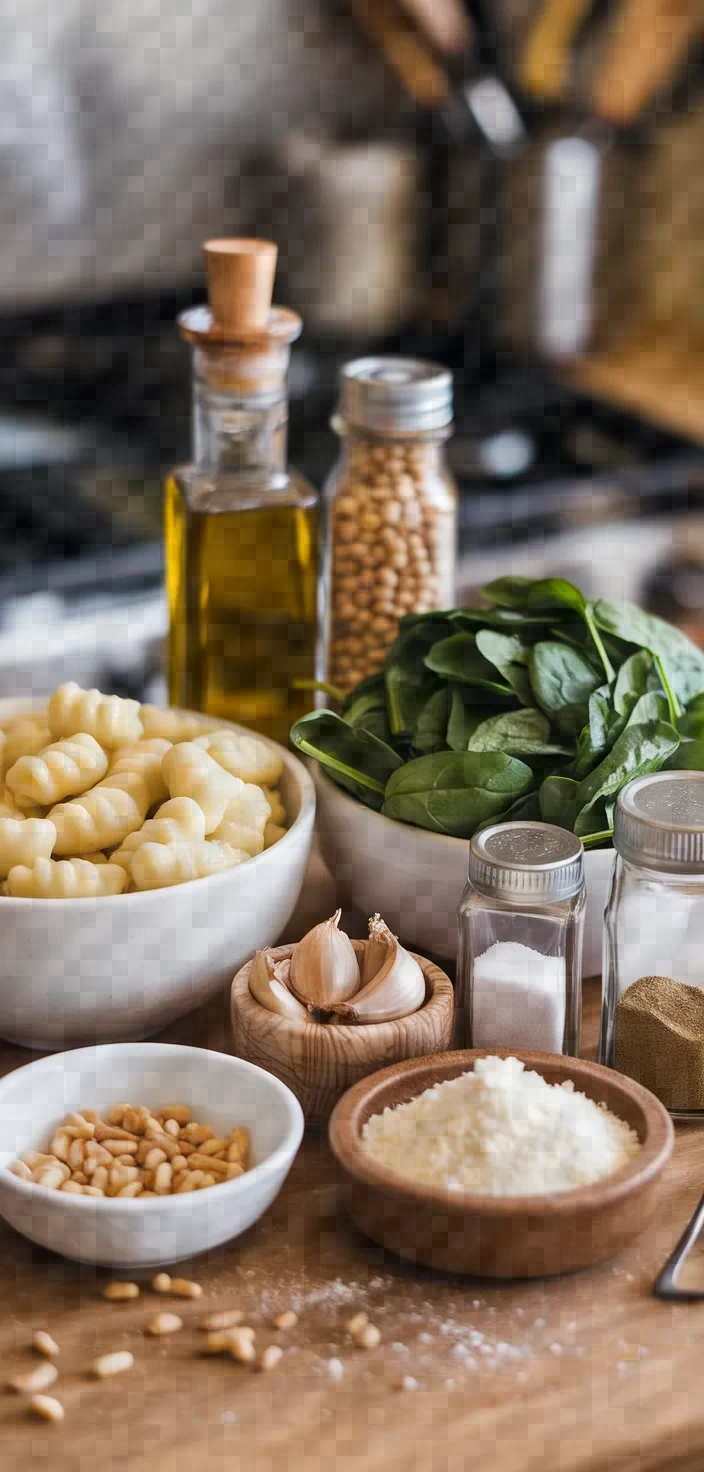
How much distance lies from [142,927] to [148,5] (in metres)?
1.78

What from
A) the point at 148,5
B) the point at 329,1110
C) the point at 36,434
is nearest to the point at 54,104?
the point at 148,5

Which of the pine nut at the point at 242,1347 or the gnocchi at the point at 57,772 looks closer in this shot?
the pine nut at the point at 242,1347

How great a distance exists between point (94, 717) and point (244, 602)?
7.7 inches

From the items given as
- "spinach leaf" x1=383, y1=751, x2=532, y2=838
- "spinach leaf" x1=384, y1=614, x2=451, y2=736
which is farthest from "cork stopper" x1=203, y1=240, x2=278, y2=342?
"spinach leaf" x1=383, y1=751, x2=532, y2=838

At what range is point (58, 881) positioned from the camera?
763 millimetres

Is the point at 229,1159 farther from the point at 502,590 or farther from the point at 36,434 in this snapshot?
the point at 36,434

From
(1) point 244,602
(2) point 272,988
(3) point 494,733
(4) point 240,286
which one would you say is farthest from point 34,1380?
(4) point 240,286

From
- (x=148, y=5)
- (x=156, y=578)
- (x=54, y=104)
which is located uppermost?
(x=148, y=5)

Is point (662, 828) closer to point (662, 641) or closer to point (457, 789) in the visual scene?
point (457, 789)

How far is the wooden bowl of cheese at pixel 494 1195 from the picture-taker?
64 cm

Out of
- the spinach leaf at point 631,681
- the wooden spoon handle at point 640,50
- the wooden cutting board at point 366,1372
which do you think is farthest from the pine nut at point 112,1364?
the wooden spoon handle at point 640,50

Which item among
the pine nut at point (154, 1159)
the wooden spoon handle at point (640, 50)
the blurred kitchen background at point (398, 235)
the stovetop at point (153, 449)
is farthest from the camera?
the wooden spoon handle at point (640, 50)

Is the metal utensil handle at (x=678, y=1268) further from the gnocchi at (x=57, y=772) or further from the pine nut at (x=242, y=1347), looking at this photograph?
the gnocchi at (x=57, y=772)

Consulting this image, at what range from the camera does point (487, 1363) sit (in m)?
0.63
